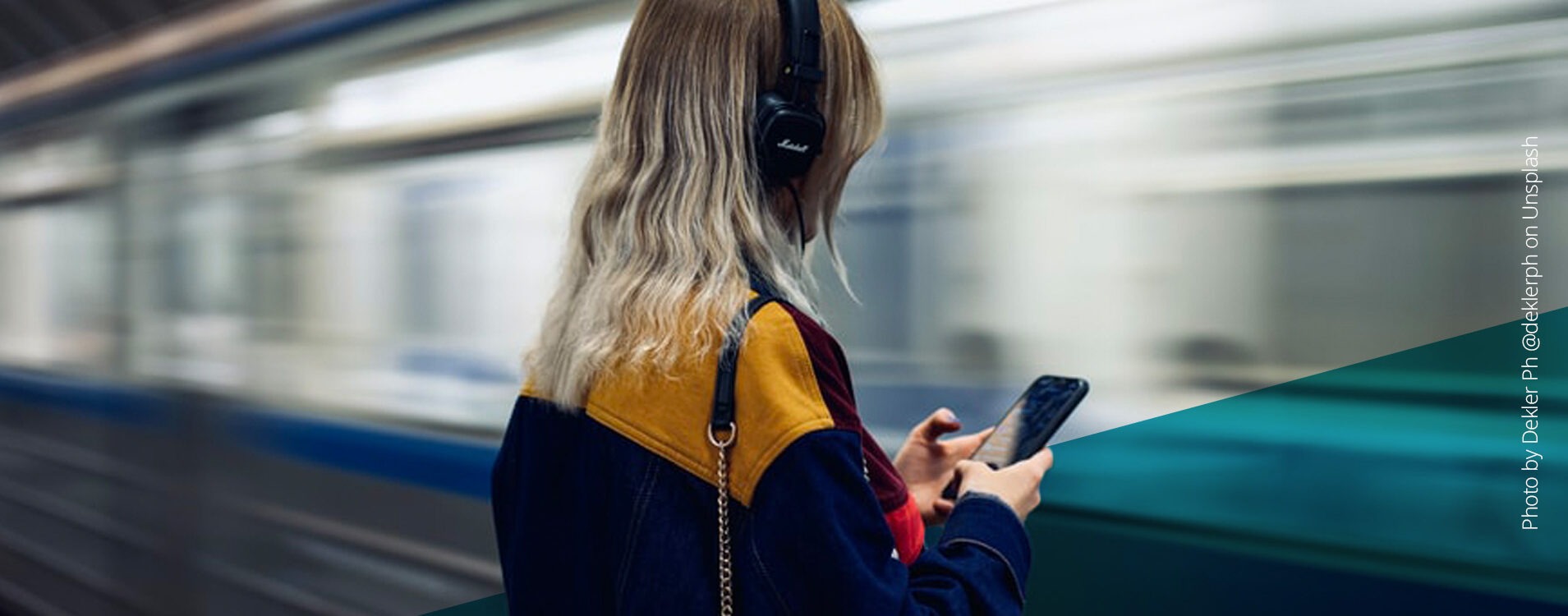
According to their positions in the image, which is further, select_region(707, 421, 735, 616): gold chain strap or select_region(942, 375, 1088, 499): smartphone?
select_region(942, 375, 1088, 499): smartphone

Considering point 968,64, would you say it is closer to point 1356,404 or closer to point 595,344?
point 1356,404

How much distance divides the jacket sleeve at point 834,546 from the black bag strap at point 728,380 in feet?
0.18

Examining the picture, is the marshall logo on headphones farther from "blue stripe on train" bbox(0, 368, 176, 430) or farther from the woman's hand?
"blue stripe on train" bbox(0, 368, 176, 430)

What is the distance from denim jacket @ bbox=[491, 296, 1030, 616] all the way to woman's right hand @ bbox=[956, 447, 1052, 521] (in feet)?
0.07

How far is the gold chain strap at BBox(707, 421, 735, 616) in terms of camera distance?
105 centimetres

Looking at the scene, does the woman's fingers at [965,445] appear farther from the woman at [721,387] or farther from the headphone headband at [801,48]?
the headphone headband at [801,48]

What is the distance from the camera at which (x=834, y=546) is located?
1.01 metres

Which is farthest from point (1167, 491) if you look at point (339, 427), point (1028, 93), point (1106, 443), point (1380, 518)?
point (339, 427)

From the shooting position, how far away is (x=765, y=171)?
3.78 feet

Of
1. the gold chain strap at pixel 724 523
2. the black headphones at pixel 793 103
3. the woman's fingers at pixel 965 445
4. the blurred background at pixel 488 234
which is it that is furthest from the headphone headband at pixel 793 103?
the blurred background at pixel 488 234

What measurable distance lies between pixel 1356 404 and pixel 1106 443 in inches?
14.0

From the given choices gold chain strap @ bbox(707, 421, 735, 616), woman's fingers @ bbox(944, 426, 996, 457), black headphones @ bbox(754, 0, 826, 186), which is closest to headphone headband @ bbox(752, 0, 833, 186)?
black headphones @ bbox(754, 0, 826, 186)
